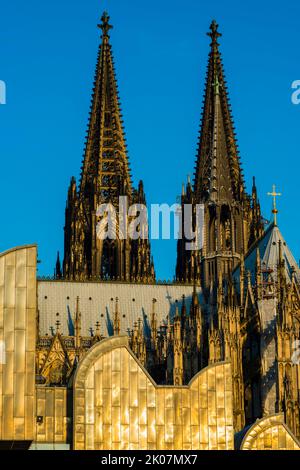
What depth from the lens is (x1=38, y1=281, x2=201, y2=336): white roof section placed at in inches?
3265

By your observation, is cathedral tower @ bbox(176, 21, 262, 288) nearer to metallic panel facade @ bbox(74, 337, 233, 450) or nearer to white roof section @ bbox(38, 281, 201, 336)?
white roof section @ bbox(38, 281, 201, 336)

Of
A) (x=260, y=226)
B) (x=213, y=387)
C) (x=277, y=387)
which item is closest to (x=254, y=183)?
(x=260, y=226)

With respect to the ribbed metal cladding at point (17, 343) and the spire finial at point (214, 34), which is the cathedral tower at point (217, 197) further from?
the ribbed metal cladding at point (17, 343)

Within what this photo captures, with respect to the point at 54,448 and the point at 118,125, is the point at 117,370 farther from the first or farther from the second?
the point at 118,125

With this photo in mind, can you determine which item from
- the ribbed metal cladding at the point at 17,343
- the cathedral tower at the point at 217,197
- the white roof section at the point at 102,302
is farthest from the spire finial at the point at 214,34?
the ribbed metal cladding at the point at 17,343

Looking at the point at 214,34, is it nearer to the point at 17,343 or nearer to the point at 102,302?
the point at 102,302

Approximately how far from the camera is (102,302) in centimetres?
8519

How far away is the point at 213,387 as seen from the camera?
2099 inches

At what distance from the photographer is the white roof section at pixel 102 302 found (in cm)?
8294

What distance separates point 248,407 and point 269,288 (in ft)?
20.9

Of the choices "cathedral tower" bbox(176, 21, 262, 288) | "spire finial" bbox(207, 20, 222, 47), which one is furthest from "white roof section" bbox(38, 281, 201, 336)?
"spire finial" bbox(207, 20, 222, 47)

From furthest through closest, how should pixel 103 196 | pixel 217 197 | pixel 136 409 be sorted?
1. pixel 103 196
2. pixel 217 197
3. pixel 136 409

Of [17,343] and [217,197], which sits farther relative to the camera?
[217,197]

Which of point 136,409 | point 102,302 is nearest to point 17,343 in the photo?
point 136,409
